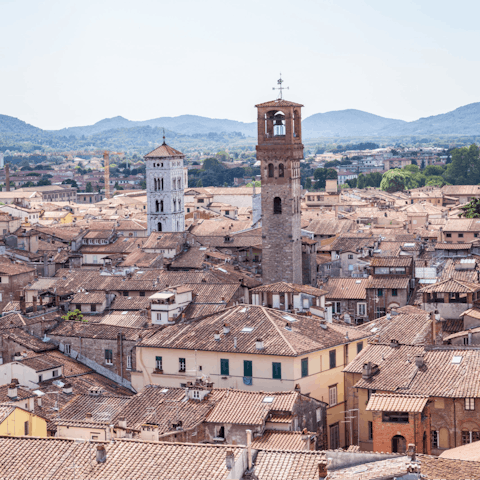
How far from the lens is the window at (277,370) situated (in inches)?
1533

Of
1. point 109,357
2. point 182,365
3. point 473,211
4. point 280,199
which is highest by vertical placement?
point 280,199

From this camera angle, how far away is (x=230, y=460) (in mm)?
23562

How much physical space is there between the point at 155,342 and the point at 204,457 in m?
18.5

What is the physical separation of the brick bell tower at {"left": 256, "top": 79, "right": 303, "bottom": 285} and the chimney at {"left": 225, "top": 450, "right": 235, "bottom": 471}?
41388 millimetres

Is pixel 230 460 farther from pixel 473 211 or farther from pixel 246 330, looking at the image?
pixel 473 211

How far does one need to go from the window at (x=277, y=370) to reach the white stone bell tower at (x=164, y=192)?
187 feet

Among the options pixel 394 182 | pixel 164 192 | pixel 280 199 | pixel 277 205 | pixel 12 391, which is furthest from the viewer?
pixel 394 182

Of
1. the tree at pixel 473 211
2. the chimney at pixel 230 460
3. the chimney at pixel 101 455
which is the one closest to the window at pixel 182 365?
the chimney at pixel 101 455

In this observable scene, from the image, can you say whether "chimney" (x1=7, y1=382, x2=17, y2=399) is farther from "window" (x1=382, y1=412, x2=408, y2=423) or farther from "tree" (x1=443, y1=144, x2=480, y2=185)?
"tree" (x1=443, y1=144, x2=480, y2=185)

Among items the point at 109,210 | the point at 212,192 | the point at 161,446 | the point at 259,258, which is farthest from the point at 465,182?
the point at 161,446

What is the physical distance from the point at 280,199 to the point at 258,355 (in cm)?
2697

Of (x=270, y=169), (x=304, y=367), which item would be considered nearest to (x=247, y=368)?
(x=304, y=367)

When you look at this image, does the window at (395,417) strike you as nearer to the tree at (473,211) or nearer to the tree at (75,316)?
the tree at (75,316)

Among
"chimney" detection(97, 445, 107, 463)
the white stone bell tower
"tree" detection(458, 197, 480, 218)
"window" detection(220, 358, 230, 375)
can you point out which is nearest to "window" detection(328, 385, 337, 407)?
"window" detection(220, 358, 230, 375)
